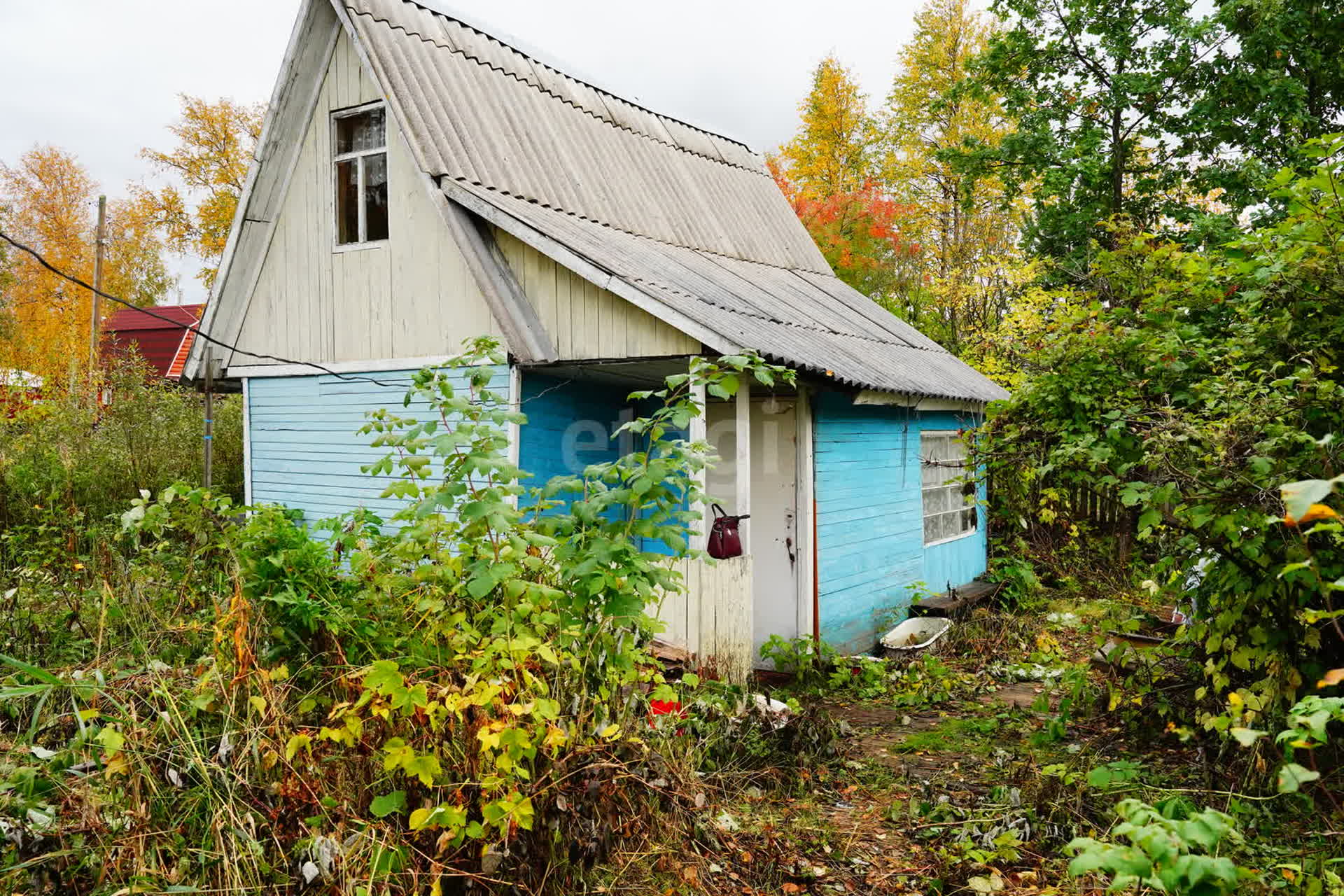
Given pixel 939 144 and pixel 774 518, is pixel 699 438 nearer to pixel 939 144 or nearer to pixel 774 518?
pixel 774 518

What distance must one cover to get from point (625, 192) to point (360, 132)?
2.86 metres

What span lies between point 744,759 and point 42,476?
29.0 feet

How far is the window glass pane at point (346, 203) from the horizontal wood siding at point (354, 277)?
92 mm

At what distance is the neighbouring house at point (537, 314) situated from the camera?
7527mm

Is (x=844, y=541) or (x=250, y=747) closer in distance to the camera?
(x=250, y=747)

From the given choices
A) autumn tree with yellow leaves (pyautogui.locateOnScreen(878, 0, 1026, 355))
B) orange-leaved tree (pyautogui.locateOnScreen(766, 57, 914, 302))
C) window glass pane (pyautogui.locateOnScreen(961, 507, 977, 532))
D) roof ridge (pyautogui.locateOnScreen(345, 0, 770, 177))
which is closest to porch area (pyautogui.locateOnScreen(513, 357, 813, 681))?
roof ridge (pyautogui.locateOnScreen(345, 0, 770, 177))

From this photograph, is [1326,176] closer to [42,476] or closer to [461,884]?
[461,884]

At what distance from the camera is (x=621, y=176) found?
10.4 m

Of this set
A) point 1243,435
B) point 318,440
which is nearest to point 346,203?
point 318,440

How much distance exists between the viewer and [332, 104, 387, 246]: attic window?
29.3 ft

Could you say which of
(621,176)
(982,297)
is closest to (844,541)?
(621,176)

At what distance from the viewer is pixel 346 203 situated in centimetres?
924

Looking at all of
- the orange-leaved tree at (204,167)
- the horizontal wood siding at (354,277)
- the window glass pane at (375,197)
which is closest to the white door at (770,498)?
the horizontal wood siding at (354,277)

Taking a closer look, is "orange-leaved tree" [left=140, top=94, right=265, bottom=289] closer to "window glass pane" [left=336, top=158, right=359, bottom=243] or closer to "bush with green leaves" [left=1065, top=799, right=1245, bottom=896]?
"window glass pane" [left=336, top=158, right=359, bottom=243]
